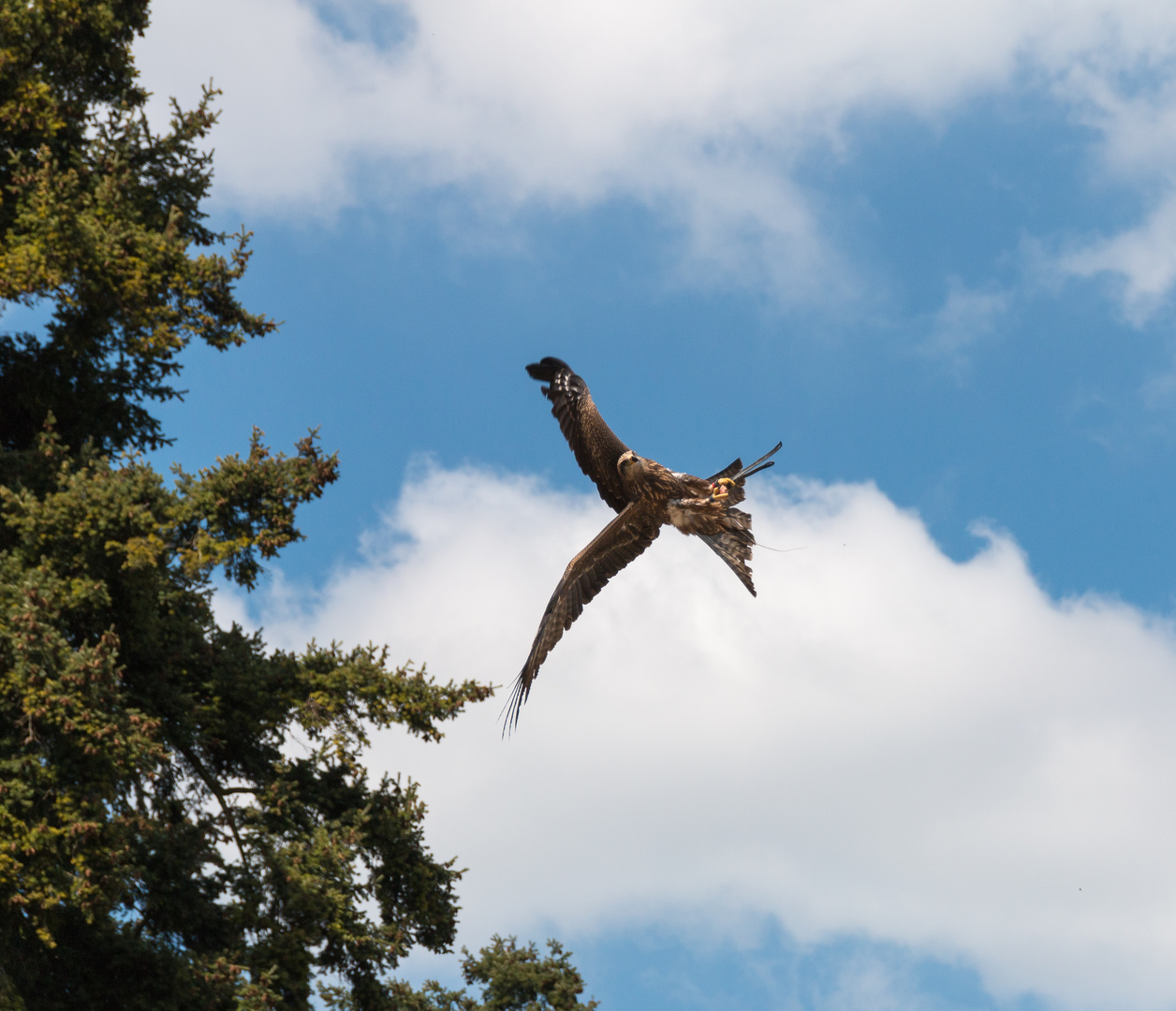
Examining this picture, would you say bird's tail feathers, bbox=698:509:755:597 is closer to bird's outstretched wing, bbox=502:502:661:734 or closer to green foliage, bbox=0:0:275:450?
bird's outstretched wing, bbox=502:502:661:734

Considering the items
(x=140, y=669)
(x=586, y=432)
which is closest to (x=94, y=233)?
(x=140, y=669)

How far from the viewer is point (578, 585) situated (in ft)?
26.5

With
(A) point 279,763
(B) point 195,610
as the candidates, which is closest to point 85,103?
(B) point 195,610

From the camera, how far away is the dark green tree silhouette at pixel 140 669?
35.8 ft

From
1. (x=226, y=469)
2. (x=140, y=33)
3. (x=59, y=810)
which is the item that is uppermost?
(x=140, y=33)

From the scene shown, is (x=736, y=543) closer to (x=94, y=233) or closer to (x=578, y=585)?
(x=578, y=585)

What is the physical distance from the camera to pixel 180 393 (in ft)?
49.2

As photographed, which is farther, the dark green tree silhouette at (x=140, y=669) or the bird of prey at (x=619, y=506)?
the dark green tree silhouette at (x=140, y=669)

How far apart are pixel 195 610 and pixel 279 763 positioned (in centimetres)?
212

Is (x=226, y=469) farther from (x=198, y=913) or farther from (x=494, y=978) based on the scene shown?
(x=494, y=978)

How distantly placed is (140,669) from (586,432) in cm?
789

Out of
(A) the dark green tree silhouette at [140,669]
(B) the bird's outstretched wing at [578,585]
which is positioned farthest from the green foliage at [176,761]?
(B) the bird's outstretched wing at [578,585]

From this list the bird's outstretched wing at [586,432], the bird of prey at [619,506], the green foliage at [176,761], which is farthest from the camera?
the green foliage at [176,761]

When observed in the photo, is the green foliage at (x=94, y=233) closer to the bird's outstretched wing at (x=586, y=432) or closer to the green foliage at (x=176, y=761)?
the green foliage at (x=176, y=761)
